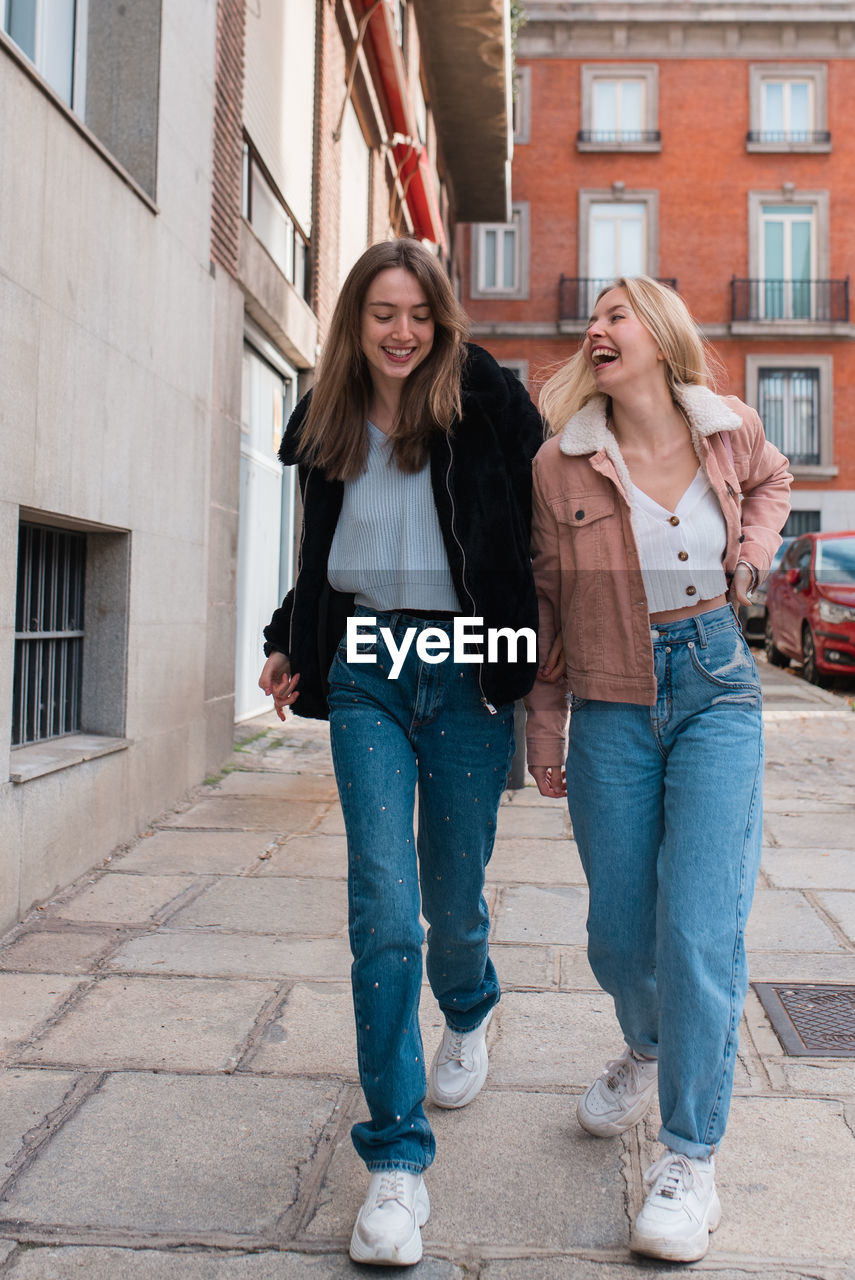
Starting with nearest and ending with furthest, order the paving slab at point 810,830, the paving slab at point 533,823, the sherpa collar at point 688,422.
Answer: the sherpa collar at point 688,422
the paving slab at point 810,830
the paving slab at point 533,823

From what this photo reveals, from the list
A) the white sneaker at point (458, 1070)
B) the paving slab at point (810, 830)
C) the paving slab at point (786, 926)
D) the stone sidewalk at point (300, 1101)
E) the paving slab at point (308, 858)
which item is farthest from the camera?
the paving slab at point (810, 830)

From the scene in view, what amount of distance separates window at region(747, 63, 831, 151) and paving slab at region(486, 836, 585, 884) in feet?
92.0

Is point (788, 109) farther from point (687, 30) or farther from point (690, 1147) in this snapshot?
point (690, 1147)

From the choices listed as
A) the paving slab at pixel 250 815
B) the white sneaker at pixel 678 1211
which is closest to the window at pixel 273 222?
the paving slab at pixel 250 815

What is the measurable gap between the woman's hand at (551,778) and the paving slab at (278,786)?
14.0ft

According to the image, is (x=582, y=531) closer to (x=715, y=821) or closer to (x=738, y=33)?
(x=715, y=821)

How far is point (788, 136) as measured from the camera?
29.9 metres

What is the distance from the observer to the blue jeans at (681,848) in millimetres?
2523

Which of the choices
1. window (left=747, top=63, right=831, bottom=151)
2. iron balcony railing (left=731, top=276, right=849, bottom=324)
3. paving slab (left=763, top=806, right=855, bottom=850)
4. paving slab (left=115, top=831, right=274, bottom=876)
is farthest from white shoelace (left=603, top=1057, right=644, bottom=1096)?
window (left=747, top=63, right=831, bottom=151)

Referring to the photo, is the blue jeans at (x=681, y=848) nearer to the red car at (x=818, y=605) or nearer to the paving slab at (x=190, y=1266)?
the paving slab at (x=190, y=1266)

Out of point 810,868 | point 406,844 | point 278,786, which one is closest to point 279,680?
point 406,844

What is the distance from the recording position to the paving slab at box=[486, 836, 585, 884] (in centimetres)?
545

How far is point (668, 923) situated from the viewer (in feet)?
8.41

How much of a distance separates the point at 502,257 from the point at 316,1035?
95.7 ft
